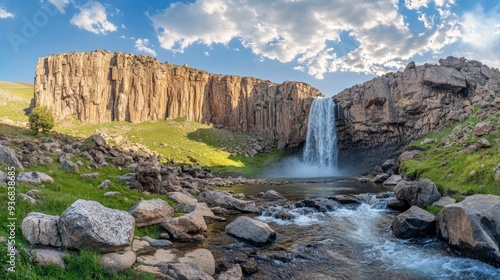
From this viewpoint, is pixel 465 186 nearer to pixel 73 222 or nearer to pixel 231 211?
pixel 231 211

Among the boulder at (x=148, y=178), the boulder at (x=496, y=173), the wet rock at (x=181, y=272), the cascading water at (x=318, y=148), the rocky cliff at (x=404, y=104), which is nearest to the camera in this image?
the wet rock at (x=181, y=272)

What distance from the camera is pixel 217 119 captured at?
14262cm

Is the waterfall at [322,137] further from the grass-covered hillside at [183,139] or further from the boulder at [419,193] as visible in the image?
the boulder at [419,193]

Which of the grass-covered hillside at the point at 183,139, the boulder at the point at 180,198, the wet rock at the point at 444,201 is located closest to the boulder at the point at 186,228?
the boulder at the point at 180,198

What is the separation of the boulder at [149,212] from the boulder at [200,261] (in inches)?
173

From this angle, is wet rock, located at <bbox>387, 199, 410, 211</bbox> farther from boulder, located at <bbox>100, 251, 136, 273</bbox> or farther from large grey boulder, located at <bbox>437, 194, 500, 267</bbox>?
boulder, located at <bbox>100, 251, 136, 273</bbox>

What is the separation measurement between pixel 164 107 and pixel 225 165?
59649mm

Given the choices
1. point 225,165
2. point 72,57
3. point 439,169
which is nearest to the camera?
point 439,169

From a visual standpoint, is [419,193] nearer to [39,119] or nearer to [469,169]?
[469,169]

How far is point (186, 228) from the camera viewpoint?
Result: 54.1ft

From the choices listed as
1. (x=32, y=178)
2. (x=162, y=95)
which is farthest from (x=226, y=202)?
(x=162, y=95)

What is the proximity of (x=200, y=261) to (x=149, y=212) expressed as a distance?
5.84 meters

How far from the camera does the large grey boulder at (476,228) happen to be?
13.5 meters

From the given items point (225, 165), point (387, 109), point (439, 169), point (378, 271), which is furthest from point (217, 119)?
point (378, 271)
